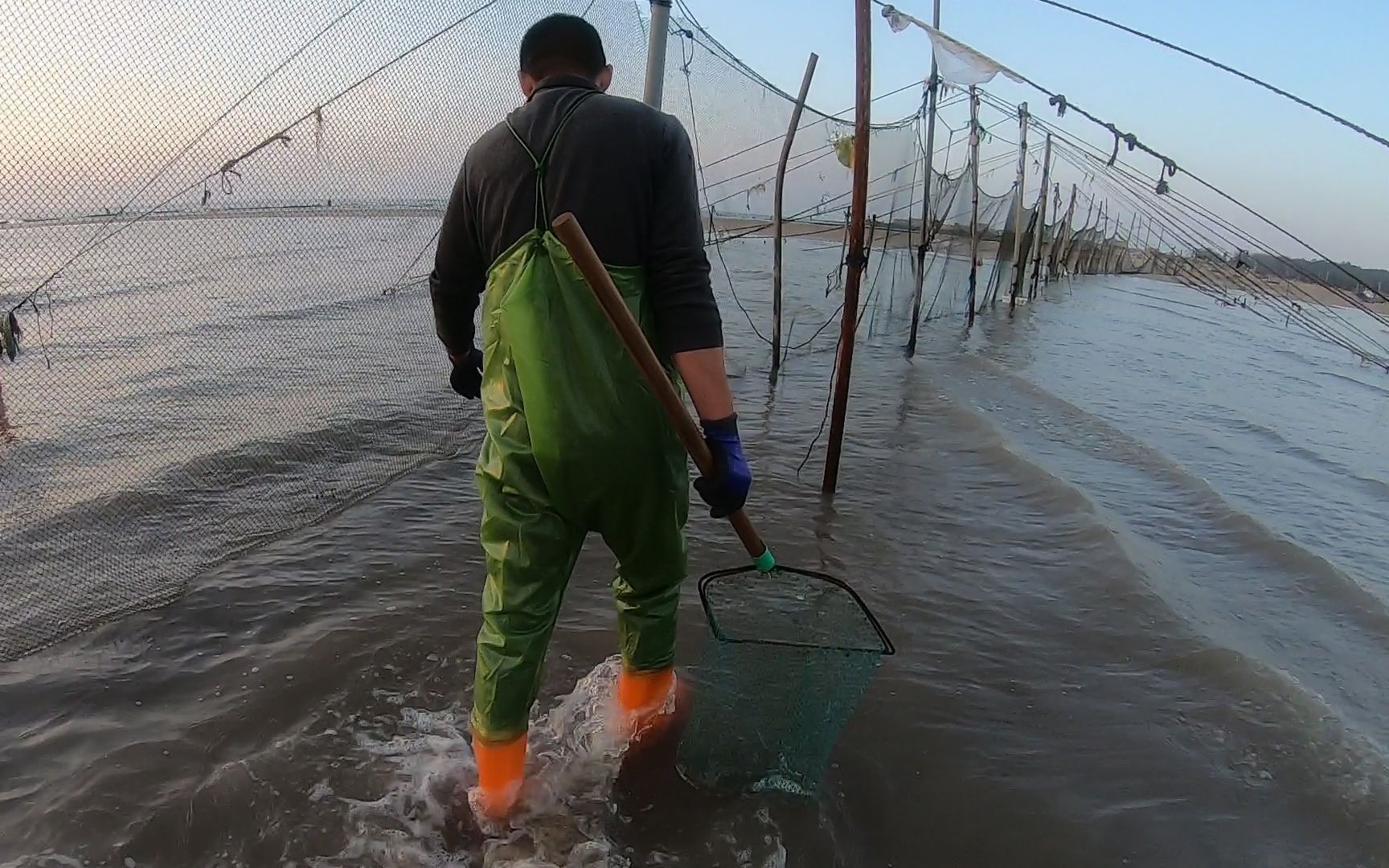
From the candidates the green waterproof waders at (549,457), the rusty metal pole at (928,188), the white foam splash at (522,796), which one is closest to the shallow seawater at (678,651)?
the white foam splash at (522,796)

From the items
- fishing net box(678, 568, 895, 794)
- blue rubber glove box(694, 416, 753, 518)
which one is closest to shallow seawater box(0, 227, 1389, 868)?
fishing net box(678, 568, 895, 794)

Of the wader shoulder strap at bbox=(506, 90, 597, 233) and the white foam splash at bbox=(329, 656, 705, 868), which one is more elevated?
the wader shoulder strap at bbox=(506, 90, 597, 233)

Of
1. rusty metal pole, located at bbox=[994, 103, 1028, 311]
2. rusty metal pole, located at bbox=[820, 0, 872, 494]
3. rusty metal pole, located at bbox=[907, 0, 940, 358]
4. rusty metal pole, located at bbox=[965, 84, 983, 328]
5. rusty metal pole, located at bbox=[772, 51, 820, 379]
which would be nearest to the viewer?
rusty metal pole, located at bbox=[820, 0, 872, 494]

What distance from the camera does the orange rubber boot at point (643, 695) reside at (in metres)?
2.78

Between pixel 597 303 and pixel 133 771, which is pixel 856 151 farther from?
pixel 133 771

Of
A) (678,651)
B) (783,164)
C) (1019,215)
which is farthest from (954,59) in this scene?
(1019,215)

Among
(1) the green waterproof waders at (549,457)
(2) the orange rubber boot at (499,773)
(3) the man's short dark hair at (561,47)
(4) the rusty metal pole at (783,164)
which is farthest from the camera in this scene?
(4) the rusty metal pole at (783,164)

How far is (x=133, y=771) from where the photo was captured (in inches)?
104

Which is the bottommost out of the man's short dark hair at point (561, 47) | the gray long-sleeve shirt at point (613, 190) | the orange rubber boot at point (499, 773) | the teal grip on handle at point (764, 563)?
the orange rubber boot at point (499, 773)

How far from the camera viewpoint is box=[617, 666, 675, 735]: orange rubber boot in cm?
278

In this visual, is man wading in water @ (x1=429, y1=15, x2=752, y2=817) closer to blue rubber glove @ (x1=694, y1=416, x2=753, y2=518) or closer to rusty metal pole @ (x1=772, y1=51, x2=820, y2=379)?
blue rubber glove @ (x1=694, y1=416, x2=753, y2=518)

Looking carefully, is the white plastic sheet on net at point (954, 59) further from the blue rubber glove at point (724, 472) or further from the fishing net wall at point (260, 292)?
the blue rubber glove at point (724, 472)

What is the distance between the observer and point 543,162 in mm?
2143

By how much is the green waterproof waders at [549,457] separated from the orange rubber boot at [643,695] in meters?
0.47
